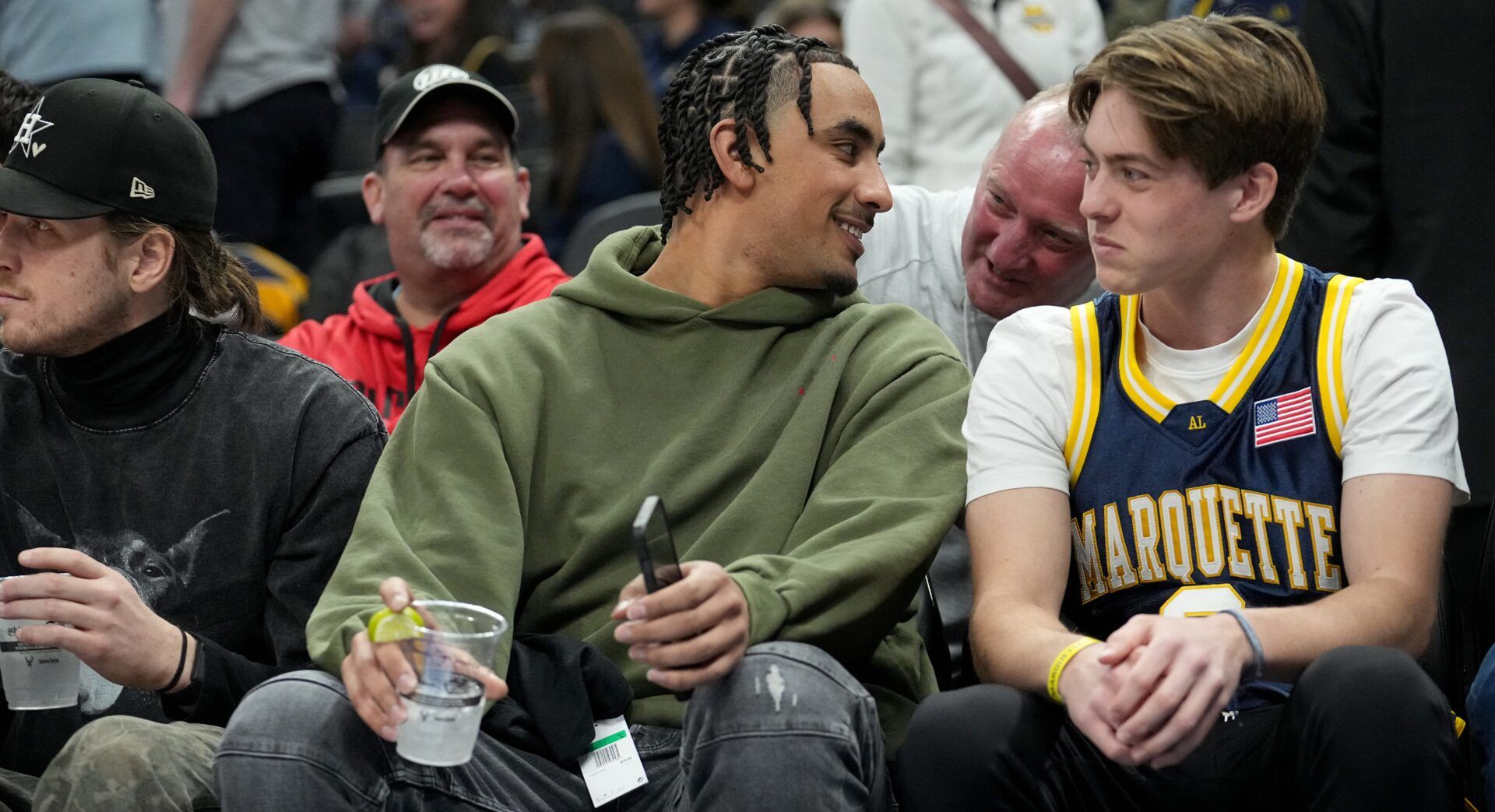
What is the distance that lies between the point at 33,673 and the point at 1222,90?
195 cm

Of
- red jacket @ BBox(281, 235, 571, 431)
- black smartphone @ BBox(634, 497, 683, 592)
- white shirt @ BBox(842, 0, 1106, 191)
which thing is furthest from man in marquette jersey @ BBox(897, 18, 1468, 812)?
white shirt @ BBox(842, 0, 1106, 191)

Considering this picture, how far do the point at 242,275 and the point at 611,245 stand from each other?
0.69 meters

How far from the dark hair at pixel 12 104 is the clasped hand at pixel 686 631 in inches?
76.2

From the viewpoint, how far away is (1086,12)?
5113 mm

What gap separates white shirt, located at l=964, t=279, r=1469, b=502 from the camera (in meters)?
2.47

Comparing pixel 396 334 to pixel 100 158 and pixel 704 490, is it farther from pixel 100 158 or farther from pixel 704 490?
pixel 704 490

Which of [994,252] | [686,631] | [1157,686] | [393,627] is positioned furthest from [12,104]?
[1157,686]

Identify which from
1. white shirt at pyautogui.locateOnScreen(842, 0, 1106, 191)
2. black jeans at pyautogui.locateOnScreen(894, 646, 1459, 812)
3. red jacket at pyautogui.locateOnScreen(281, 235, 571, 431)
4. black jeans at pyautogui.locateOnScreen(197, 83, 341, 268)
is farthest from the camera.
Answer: black jeans at pyautogui.locateOnScreen(197, 83, 341, 268)

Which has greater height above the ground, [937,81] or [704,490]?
[937,81]

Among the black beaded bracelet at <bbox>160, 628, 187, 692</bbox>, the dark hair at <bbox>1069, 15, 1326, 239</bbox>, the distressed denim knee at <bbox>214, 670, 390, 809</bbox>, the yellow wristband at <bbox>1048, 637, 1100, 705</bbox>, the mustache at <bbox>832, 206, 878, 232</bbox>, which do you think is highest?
the dark hair at <bbox>1069, 15, 1326, 239</bbox>

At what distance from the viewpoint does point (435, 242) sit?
4.21 meters

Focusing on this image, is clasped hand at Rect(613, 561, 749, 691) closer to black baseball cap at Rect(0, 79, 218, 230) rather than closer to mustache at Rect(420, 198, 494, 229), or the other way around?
black baseball cap at Rect(0, 79, 218, 230)

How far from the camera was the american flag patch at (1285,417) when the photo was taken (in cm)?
255

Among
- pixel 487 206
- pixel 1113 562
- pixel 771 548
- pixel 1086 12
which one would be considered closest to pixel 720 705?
pixel 771 548
